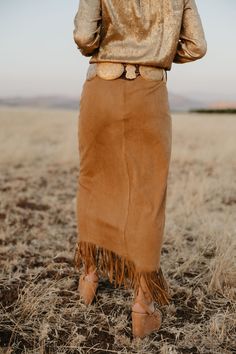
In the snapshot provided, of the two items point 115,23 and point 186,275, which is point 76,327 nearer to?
point 186,275

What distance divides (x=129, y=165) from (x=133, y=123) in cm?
23

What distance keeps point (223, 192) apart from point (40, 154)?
4.70 m

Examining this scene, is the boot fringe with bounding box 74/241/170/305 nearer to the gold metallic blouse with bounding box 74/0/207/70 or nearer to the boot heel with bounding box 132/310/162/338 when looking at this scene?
the boot heel with bounding box 132/310/162/338

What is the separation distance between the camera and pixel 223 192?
6.37 metres

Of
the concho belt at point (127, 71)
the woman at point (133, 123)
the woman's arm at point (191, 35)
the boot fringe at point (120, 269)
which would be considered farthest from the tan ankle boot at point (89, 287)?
the woman's arm at point (191, 35)

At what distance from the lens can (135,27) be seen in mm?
2389

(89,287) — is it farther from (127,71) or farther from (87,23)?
(87,23)

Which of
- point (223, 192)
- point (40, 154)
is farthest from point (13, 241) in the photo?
point (40, 154)

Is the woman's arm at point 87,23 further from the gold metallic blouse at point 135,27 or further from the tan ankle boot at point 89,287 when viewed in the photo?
the tan ankle boot at point 89,287

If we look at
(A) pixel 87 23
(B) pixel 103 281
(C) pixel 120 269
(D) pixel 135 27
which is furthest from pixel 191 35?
(B) pixel 103 281

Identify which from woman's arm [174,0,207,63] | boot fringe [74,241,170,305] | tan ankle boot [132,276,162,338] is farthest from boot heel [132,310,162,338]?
woman's arm [174,0,207,63]

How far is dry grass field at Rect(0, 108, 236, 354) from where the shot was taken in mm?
2504

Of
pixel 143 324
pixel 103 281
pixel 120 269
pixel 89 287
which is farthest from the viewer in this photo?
pixel 103 281

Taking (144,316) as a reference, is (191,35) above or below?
above
